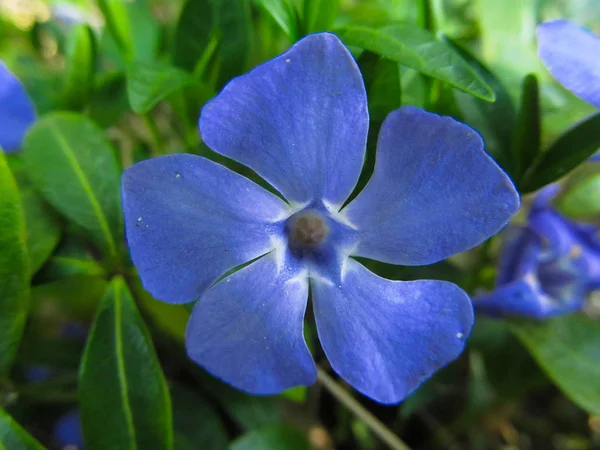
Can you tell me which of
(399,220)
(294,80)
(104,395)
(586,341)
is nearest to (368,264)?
(399,220)

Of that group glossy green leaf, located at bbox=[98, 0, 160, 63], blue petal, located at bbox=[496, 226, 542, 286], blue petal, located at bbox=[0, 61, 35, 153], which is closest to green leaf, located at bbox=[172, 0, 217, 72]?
glossy green leaf, located at bbox=[98, 0, 160, 63]

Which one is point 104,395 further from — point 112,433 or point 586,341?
point 586,341

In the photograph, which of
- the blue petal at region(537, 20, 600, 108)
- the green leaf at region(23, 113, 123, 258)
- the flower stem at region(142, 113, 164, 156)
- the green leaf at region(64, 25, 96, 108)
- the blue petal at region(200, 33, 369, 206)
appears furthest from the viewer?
the flower stem at region(142, 113, 164, 156)

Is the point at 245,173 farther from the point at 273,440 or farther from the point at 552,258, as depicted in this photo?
the point at 552,258

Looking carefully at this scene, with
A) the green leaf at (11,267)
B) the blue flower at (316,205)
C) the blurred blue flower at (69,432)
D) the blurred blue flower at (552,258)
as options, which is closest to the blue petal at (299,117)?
the blue flower at (316,205)

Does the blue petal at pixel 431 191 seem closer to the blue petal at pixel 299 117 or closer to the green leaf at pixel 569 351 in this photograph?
the blue petal at pixel 299 117

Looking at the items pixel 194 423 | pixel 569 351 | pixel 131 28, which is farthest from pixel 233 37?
pixel 569 351

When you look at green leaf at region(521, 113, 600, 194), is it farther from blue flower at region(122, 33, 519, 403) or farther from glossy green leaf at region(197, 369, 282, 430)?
glossy green leaf at region(197, 369, 282, 430)
